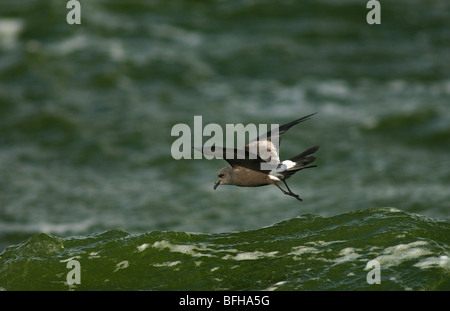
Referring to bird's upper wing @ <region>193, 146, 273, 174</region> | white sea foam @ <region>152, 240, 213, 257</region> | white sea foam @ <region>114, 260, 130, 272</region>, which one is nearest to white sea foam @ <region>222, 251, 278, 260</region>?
white sea foam @ <region>152, 240, 213, 257</region>

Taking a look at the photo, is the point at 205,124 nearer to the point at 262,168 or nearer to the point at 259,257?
the point at 262,168

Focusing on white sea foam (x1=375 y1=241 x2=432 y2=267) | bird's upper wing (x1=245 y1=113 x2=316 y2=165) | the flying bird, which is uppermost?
bird's upper wing (x1=245 y1=113 x2=316 y2=165)

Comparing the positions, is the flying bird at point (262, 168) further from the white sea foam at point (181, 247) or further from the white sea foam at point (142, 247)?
the white sea foam at point (142, 247)

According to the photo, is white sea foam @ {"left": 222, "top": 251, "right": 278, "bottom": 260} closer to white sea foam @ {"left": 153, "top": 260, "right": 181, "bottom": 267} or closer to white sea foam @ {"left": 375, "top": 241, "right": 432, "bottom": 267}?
white sea foam @ {"left": 153, "top": 260, "right": 181, "bottom": 267}

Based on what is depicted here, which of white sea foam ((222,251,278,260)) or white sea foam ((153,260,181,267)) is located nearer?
white sea foam ((222,251,278,260))

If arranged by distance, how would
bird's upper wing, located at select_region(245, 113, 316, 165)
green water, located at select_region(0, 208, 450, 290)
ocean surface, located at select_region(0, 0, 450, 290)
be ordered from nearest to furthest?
green water, located at select_region(0, 208, 450, 290)
ocean surface, located at select_region(0, 0, 450, 290)
bird's upper wing, located at select_region(245, 113, 316, 165)

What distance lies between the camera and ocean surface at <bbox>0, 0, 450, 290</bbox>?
10375 mm

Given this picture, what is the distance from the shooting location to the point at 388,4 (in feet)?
96.2

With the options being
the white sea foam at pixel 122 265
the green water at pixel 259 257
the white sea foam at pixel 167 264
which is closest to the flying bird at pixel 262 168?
the green water at pixel 259 257

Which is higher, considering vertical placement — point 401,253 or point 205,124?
point 205,124

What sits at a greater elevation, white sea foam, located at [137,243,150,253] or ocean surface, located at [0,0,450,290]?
ocean surface, located at [0,0,450,290]

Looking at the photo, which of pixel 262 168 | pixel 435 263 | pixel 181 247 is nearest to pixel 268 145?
pixel 262 168

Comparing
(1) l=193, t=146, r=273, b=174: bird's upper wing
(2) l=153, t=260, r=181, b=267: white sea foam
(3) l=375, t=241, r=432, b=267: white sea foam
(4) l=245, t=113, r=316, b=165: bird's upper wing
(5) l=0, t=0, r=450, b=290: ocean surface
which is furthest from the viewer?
(4) l=245, t=113, r=316, b=165: bird's upper wing

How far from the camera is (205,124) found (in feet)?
76.4
